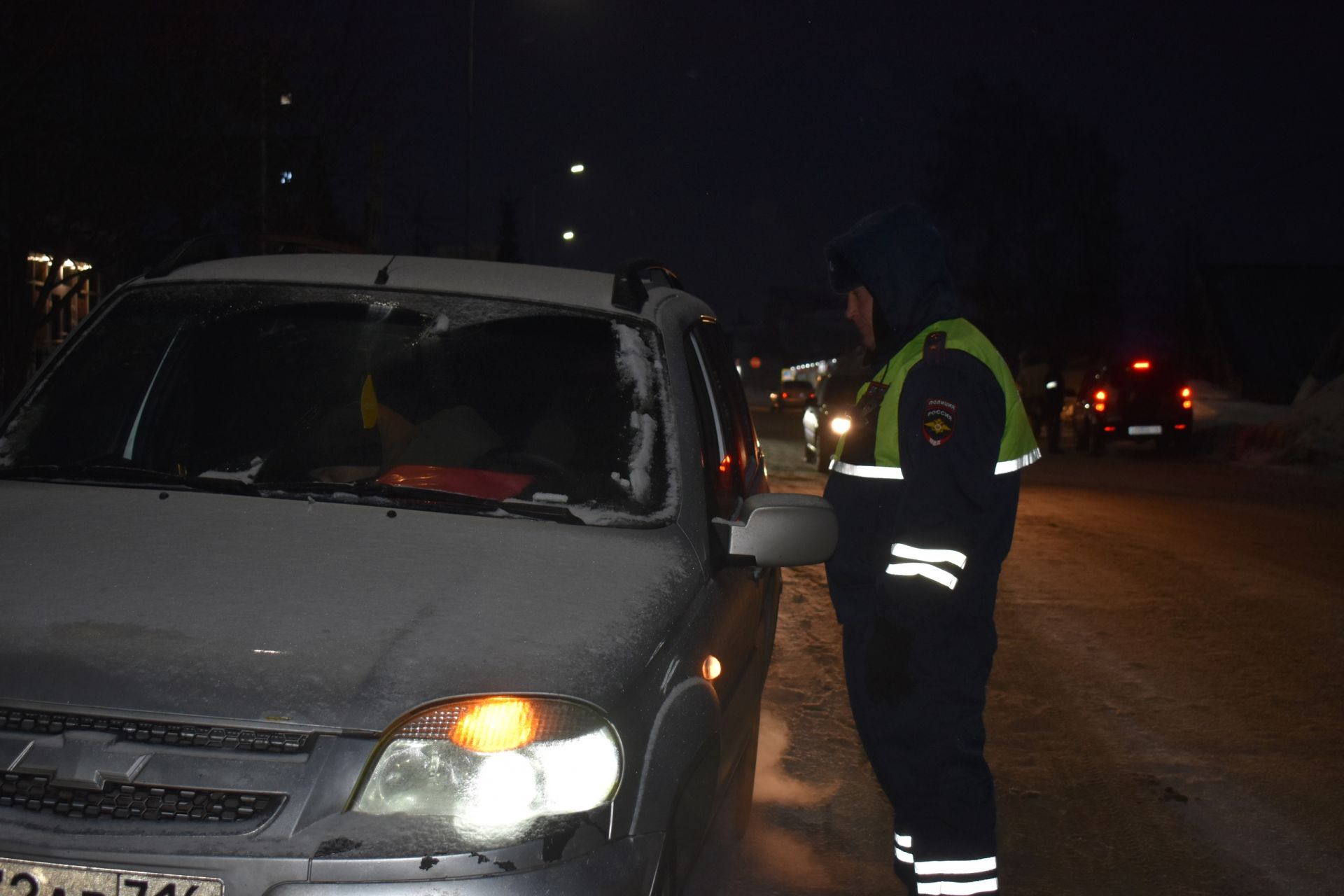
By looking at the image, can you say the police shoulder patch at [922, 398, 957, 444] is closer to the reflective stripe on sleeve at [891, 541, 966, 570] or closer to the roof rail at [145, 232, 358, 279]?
the reflective stripe on sleeve at [891, 541, 966, 570]

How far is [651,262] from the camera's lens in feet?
13.9

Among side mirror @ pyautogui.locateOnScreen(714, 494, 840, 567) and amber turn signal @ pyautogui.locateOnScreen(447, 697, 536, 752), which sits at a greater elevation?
side mirror @ pyautogui.locateOnScreen(714, 494, 840, 567)

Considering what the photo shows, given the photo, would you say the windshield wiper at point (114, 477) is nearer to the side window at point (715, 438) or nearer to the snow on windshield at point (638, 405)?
the snow on windshield at point (638, 405)

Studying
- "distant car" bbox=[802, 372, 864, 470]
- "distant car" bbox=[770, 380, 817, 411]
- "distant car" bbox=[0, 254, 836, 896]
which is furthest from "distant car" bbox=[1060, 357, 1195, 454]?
"distant car" bbox=[770, 380, 817, 411]

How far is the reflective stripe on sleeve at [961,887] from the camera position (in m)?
3.50

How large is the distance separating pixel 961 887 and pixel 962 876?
3 cm

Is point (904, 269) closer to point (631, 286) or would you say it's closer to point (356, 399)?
point (631, 286)

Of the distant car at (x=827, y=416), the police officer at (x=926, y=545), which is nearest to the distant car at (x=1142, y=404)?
the distant car at (x=827, y=416)

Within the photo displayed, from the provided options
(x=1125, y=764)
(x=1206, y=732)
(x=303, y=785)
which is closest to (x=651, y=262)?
(x=303, y=785)

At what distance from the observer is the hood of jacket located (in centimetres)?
370

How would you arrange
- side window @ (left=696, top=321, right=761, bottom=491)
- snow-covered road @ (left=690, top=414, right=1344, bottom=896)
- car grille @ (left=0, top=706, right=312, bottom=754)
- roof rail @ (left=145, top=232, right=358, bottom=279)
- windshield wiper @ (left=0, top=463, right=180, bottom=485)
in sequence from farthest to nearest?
side window @ (left=696, top=321, right=761, bottom=491) < snow-covered road @ (left=690, top=414, right=1344, bottom=896) < roof rail @ (left=145, top=232, right=358, bottom=279) < windshield wiper @ (left=0, top=463, right=180, bottom=485) < car grille @ (left=0, top=706, right=312, bottom=754)

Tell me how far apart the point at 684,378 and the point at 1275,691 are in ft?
14.6

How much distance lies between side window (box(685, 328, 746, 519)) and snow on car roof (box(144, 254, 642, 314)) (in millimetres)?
354

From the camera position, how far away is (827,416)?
19.6 meters
